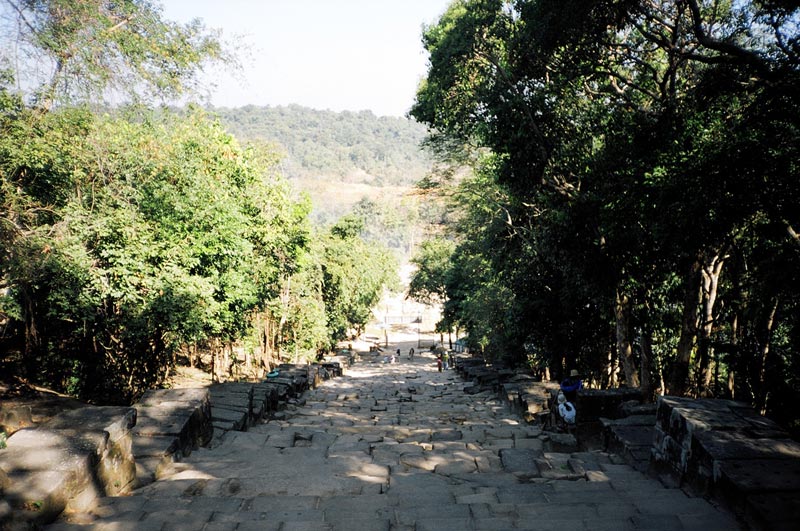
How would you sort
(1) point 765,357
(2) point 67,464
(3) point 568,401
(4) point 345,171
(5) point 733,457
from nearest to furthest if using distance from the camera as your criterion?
(2) point 67,464
(5) point 733,457
(1) point 765,357
(3) point 568,401
(4) point 345,171

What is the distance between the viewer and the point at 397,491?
4629mm

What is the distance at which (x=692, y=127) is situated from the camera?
658 centimetres

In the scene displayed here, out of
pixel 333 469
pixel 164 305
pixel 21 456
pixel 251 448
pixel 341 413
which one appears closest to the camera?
pixel 21 456

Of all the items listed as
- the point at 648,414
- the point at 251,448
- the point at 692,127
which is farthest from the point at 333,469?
the point at 692,127

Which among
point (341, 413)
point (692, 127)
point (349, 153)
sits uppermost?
point (349, 153)

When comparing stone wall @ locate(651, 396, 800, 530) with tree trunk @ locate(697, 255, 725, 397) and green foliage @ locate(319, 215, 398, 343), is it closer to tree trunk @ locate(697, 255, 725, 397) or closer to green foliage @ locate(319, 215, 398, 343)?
tree trunk @ locate(697, 255, 725, 397)

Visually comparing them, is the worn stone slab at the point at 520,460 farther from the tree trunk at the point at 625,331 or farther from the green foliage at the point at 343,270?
the green foliage at the point at 343,270

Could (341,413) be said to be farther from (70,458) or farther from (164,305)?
(70,458)

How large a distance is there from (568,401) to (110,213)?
8.18 m

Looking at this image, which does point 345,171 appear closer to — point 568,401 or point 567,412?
point 568,401

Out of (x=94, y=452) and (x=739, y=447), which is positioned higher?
(x=739, y=447)

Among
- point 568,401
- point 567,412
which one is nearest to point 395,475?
point 567,412

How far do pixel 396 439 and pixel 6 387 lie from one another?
8339 millimetres

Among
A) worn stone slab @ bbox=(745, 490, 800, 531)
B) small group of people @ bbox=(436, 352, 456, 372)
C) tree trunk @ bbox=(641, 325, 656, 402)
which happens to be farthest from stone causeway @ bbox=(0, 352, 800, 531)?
small group of people @ bbox=(436, 352, 456, 372)
